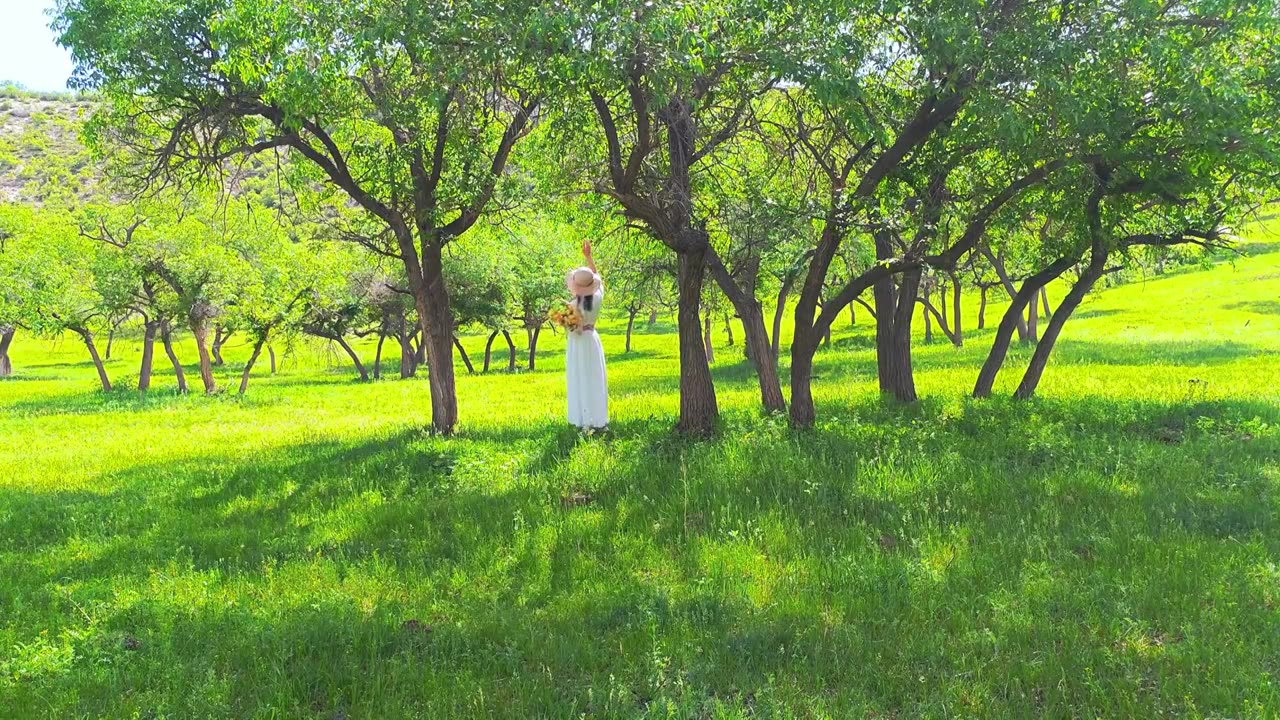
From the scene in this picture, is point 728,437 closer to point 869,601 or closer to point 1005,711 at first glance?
point 869,601

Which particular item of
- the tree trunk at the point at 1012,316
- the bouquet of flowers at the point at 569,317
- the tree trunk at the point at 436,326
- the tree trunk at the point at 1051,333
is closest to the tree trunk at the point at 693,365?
the bouquet of flowers at the point at 569,317

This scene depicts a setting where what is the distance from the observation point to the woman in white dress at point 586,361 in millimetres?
10727

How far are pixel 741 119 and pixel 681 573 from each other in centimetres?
910

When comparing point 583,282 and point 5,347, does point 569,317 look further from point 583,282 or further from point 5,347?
point 5,347

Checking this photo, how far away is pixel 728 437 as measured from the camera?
9703mm

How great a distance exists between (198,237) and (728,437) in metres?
23.5

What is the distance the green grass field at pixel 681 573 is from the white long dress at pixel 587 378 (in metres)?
0.52

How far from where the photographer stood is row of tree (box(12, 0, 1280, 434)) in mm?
7254

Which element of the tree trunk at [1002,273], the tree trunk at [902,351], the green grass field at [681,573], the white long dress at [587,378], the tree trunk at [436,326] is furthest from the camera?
the tree trunk at [1002,273]

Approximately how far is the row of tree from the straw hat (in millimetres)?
1146

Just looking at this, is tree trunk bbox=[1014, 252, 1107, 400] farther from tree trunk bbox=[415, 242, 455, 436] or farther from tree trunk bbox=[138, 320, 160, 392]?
tree trunk bbox=[138, 320, 160, 392]

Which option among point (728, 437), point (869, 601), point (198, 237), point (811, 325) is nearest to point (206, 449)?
point (728, 437)

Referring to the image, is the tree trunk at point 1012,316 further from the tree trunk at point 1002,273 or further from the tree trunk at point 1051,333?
the tree trunk at point 1051,333

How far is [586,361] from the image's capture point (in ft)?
35.6
